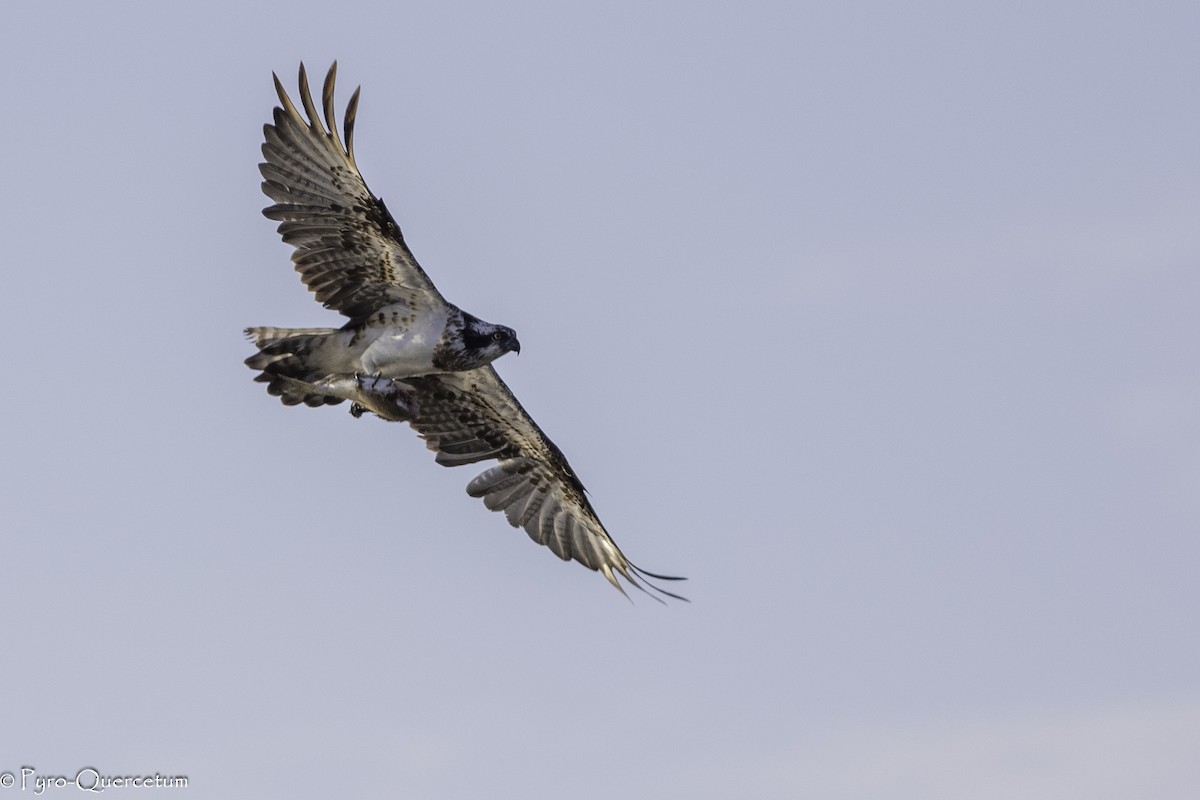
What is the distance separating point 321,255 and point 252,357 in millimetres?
1353

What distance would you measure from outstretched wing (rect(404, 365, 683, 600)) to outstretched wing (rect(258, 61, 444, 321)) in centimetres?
228

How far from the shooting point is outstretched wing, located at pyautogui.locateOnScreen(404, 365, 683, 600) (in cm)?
2467

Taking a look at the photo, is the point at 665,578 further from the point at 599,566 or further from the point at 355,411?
the point at 355,411

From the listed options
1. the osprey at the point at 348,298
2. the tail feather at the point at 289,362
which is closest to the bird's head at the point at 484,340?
the osprey at the point at 348,298

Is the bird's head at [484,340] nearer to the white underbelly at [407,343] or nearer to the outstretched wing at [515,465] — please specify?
the white underbelly at [407,343]

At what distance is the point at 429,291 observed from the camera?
74.0 ft

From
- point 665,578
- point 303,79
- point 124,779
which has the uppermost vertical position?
point 303,79

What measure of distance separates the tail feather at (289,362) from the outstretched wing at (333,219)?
505 millimetres

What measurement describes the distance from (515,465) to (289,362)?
3.65 meters

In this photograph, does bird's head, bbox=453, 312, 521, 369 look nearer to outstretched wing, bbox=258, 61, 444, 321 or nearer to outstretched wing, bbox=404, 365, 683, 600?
outstretched wing, bbox=258, 61, 444, 321

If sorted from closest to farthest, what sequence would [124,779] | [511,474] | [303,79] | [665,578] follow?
[124,779]
[303,79]
[665,578]
[511,474]

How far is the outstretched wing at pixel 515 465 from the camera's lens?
80.9ft

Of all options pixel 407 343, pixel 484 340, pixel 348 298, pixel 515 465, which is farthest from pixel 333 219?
pixel 515 465

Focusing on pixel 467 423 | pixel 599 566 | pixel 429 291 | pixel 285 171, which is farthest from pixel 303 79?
pixel 599 566
